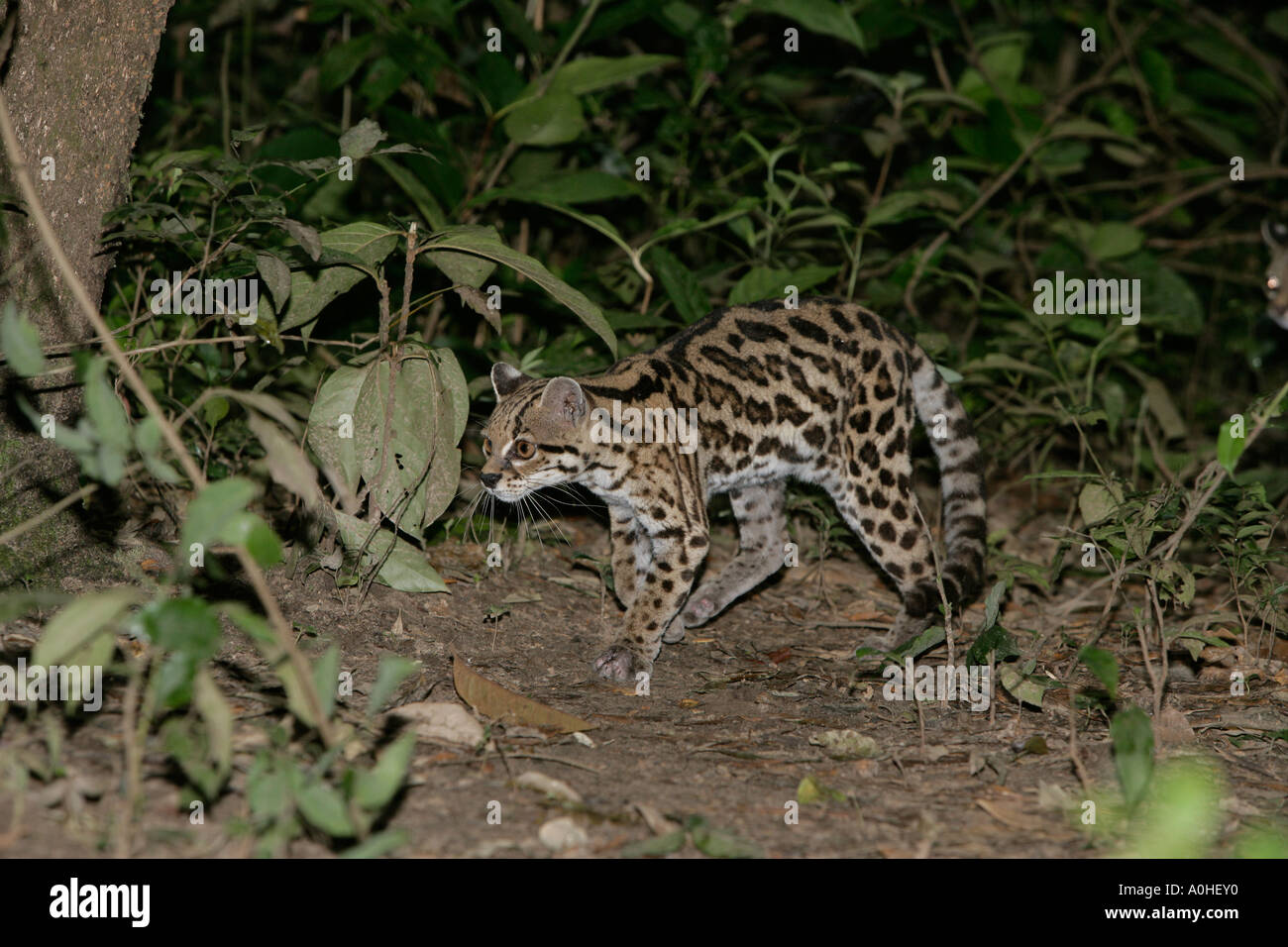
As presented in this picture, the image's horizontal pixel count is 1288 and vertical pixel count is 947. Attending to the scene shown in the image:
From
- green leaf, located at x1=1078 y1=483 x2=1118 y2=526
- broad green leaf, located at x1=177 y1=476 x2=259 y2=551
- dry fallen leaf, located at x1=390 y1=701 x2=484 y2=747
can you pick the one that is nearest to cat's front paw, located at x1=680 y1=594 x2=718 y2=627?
green leaf, located at x1=1078 y1=483 x2=1118 y2=526

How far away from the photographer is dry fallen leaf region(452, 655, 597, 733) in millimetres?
4324

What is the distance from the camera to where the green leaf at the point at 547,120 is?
673 centimetres

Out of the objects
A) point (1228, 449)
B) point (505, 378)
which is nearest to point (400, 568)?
point (505, 378)

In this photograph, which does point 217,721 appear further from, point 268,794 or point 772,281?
point 772,281

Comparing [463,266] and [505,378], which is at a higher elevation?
[463,266]

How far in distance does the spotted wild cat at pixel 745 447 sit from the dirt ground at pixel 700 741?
0.31 m

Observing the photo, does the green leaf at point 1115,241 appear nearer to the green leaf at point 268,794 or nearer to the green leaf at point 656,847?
the green leaf at point 656,847

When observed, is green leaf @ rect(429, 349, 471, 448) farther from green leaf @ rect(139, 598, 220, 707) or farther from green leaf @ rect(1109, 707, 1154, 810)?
green leaf @ rect(1109, 707, 1154, 810)

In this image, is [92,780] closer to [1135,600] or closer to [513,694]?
[513,694]

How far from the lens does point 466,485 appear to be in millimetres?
6199

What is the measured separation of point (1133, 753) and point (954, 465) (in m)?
2.98

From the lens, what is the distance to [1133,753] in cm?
347

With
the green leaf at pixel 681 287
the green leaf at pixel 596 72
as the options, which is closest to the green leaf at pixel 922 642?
the green leaf at pixel 681 287
